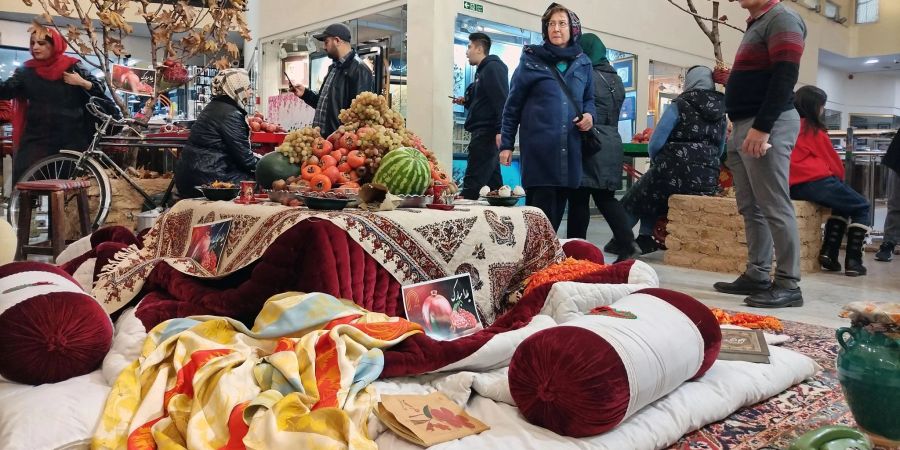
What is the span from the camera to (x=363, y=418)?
1.58 meters

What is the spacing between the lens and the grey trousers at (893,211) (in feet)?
19.0

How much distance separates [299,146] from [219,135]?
1.84 m

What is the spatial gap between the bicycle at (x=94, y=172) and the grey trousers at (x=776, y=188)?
4379mm

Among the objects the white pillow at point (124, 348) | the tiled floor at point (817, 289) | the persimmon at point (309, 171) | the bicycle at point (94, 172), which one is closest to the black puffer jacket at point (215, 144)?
the bicycle at point (94, 172)

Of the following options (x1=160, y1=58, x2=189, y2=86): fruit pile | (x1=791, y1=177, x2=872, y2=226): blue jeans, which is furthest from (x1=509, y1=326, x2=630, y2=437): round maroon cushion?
(x1=160, y1=58, x2=189, y2=86): fruit pile

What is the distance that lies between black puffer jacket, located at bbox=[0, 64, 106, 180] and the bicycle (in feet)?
0.43

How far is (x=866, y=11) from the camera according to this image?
15.4m

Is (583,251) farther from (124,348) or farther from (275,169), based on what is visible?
(124,348)

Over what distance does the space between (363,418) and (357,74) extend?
3803 mm

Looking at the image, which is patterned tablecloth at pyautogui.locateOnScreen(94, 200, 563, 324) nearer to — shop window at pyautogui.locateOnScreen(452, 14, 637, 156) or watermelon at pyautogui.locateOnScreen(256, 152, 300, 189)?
watermelon at pyautogui.locateOnScreen(256, 152, 300, 189)

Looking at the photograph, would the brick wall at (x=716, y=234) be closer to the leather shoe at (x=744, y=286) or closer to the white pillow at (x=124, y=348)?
the leather shoe at (x=744, y=286)

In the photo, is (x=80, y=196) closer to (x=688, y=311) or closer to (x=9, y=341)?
(x=9, y=341)

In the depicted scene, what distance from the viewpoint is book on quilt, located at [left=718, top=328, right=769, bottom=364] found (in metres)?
2.17

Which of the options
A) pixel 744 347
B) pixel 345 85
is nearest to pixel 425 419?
pixel 744 347
